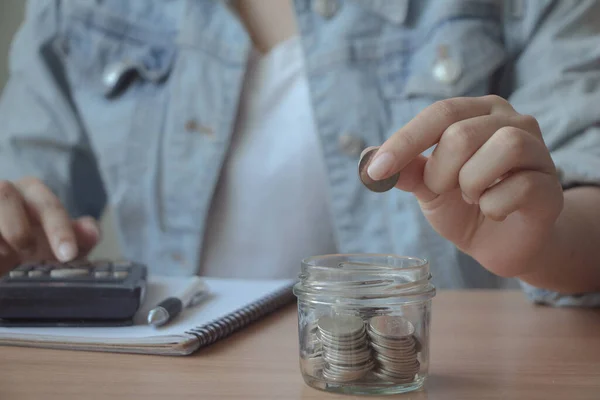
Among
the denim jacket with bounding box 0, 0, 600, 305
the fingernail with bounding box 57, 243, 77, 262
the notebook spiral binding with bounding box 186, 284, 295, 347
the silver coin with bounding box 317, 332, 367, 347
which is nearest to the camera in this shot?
the silver coin with bounding box 317, 332, 367, 347

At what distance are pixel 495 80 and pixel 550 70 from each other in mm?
109

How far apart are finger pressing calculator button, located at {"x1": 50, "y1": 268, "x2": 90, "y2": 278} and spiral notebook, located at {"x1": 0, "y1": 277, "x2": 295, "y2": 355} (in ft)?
0.15

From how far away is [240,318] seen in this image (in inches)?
18.5

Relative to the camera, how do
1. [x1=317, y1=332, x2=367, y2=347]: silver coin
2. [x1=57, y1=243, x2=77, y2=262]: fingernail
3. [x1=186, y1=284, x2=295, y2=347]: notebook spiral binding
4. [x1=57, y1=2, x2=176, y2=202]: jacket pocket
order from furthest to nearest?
[x1=57, y1=2, x2=176, y2=202]: jacket pocket, [x1=57, y1=243, x2=77, y2=262]: fingernail, [x1=186, y1=284, x2=295, y2=347]: notebook spiral binding, [x1=317, y1=332, x2=367, y2=347]: silver coin

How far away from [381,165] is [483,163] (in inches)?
2.5

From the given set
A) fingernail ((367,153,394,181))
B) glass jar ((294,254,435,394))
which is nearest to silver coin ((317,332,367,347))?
glass jar ((294,254,435,394))

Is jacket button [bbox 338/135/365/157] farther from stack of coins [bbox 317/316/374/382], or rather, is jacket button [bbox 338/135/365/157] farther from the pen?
stack of coins [bbox 317/316/374/382]

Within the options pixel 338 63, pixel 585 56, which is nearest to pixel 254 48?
pixel 338 63

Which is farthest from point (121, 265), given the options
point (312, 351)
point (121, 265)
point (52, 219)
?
point (312, 351)

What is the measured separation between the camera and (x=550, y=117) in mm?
670

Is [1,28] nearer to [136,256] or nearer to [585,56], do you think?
[136,256]

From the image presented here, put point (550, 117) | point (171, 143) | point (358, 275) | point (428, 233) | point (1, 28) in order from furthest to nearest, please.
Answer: point (1, 28)
point (171, 143)
point (428, 233)
point (550, 117)
point (358, 275)

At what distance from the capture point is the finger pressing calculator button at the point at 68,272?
0.48 meters

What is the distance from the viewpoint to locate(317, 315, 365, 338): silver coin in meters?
0.32
